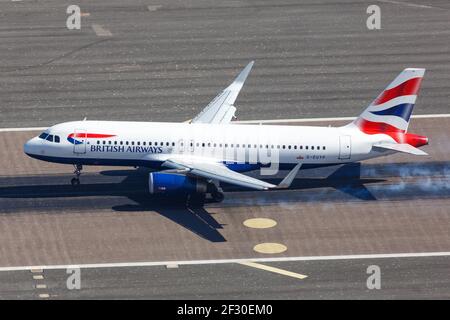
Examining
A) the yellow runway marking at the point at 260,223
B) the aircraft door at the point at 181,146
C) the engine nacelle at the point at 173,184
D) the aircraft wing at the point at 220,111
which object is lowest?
the yellow runway marking at the point at 260,223

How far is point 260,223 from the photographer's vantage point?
238 ft

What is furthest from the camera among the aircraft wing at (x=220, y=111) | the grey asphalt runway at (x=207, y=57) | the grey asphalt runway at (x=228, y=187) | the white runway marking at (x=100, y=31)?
the white runway marking at (x=100, y=31)

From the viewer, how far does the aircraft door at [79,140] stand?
75.6m

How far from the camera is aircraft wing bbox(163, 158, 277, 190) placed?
70375mm

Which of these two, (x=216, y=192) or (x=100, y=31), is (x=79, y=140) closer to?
(x=216, y=192)

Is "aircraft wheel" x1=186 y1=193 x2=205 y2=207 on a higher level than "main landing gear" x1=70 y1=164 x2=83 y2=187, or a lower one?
lower

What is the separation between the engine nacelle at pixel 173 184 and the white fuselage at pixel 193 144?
230cm

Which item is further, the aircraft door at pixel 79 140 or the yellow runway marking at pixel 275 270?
the aircraft door at pixel 79 140

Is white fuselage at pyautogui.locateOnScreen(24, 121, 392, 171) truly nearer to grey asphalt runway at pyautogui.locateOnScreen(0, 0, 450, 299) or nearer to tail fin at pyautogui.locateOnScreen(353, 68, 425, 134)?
tail fin at pyautogui.locateOnScreen(353, 68, 425, 134)

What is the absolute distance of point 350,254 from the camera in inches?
2721

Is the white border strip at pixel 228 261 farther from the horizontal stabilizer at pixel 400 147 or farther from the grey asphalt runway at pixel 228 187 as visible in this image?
the horizontal stabilizer at pixel 400 147

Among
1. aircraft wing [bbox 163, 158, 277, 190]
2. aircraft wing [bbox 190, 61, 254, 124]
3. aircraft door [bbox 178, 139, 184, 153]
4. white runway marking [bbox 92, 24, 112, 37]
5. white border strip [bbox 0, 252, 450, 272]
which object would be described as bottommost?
white border strip [bbox 0, 252, 450, 272]

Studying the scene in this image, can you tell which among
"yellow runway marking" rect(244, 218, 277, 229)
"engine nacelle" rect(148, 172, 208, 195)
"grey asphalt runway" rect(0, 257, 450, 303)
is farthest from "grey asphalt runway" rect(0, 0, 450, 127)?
"grey asphalt runway" rect(0, 257, 450, 303)

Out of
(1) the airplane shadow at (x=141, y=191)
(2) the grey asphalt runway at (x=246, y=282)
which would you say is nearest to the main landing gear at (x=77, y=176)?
(1) the airplane shadow at (x=141, y=191)
